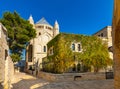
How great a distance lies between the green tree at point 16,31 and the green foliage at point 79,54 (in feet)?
32.8

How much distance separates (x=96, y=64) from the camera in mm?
20922

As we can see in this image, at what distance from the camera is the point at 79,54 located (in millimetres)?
22391

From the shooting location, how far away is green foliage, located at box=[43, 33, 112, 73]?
2012 centimetres

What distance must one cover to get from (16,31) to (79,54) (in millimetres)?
15079

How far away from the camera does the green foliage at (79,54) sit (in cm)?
2012

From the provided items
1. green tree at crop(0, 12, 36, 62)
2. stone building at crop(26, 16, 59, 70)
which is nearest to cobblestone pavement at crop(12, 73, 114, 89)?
green tree at crop(0, 12, 36, 62)

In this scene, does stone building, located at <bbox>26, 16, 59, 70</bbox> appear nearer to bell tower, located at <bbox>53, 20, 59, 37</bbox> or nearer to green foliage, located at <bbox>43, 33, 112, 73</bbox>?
bell tower, located at <bbox>53, 20, 59, 37</bbox>

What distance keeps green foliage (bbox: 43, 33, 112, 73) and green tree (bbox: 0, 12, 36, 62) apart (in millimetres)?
10000

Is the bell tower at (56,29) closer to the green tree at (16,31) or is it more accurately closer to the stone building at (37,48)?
the stone building at (37,48)

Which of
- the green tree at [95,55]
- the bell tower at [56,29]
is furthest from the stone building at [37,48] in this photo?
the green tree at [95,55]

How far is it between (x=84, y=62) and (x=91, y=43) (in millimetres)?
3255

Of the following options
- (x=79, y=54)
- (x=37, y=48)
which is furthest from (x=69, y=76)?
(x=37, y=48)

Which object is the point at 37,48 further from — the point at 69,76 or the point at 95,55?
the point at 69,76

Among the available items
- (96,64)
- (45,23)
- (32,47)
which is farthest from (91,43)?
(45,23)
